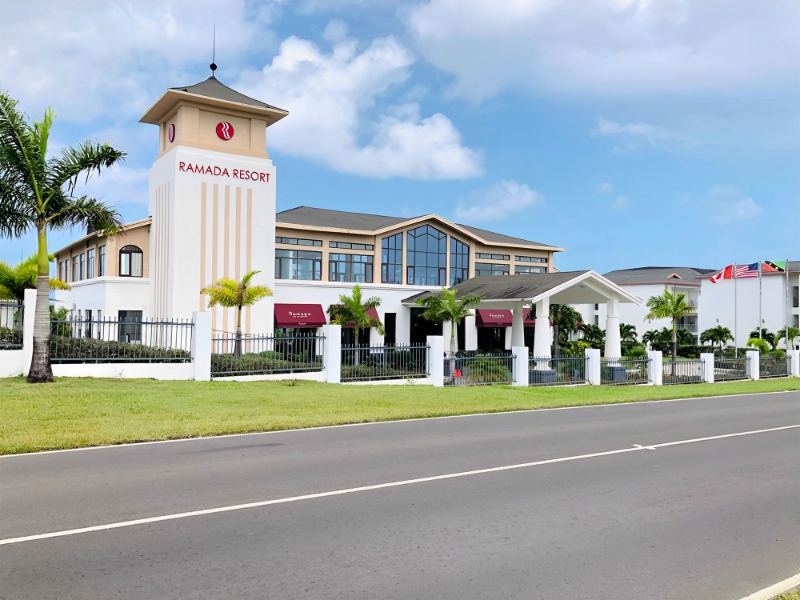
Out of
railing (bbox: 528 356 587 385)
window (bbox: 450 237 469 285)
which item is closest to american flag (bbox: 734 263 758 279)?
window (bbox: 450 237 469 285)

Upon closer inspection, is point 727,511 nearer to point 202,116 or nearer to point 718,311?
point 202,116

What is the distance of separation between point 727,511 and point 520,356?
1761 cm

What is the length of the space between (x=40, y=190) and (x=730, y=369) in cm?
3004

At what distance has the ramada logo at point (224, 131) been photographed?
33625 millimetres

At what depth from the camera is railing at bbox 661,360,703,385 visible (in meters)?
30.0

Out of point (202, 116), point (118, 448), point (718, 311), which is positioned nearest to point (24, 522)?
point (118, 448)

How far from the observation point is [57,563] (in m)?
5.46

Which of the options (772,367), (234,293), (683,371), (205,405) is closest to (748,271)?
(772,367)

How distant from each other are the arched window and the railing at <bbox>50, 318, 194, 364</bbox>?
15.4 metres

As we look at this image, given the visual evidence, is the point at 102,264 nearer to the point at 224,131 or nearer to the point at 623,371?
the point at 224,131

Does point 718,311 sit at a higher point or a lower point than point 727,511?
higher

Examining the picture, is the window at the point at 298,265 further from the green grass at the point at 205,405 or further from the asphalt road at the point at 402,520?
the asphalt road at the point at 402,520

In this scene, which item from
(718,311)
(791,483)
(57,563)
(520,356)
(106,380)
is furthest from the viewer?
(718,311)

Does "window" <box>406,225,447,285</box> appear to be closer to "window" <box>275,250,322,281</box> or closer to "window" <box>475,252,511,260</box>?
"window" <box>475,252,511,260</box>
